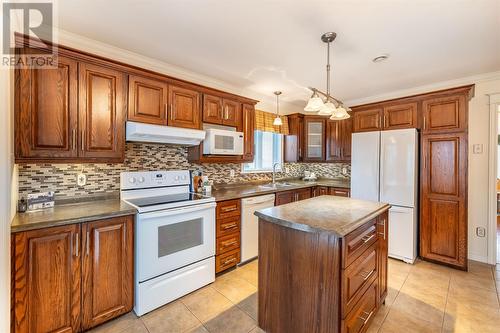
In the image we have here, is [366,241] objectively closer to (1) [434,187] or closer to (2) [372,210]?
(2) [372,210]

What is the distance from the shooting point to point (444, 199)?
2.81 meters

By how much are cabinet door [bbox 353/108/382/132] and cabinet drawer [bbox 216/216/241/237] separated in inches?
91.6

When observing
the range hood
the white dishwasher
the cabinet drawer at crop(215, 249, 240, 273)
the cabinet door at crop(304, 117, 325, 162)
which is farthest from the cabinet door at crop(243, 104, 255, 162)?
the cabinet door at crop(304, 117, 325, 162)

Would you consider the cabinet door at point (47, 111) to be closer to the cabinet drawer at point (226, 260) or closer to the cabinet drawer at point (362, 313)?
the cabinet drawer at point (226, 260)

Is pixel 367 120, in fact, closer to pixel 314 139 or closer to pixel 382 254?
pixel 314 139

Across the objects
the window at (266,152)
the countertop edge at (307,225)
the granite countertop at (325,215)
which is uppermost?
the window at (266,152)

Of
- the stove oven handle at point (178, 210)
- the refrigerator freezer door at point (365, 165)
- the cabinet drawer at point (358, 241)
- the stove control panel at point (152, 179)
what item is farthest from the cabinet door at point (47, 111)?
the refrigerator freezer door at point (365, 165)

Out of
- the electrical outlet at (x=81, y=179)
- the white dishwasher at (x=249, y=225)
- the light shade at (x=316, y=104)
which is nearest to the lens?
the light shade at (x=316, y=104)

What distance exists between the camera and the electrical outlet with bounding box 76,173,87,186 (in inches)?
82.8

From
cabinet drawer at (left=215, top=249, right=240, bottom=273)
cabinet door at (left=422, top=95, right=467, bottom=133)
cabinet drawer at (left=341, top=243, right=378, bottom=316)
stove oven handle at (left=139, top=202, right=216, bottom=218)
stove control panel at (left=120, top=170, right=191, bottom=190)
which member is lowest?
cabinet drawer at (left=215, top=249, right=240, bottom=273)

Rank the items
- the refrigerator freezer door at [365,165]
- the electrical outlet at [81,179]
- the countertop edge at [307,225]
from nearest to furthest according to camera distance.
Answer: the countertop edge at [307,225] → the electrical outlet at [81,179] → the refrigerator freezer door at [365,165]

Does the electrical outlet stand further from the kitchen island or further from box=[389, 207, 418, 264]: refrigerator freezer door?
box=[389, 207, 418, 264]: refrigerator freezer door

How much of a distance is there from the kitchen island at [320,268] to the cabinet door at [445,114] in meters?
1.73

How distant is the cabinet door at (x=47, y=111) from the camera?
1637 millimetres
